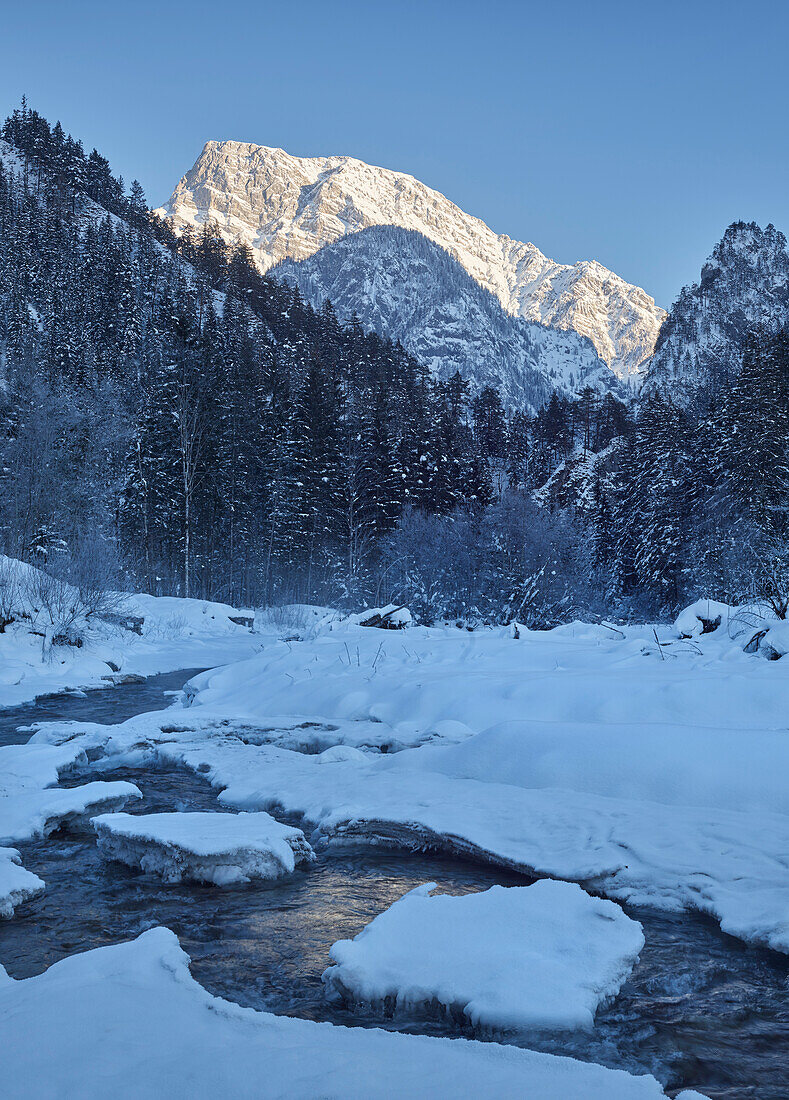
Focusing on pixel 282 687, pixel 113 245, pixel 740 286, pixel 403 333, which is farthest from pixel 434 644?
pixel 403 333

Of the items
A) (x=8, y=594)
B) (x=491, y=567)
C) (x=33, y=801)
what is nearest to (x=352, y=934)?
(x=33, y=801)

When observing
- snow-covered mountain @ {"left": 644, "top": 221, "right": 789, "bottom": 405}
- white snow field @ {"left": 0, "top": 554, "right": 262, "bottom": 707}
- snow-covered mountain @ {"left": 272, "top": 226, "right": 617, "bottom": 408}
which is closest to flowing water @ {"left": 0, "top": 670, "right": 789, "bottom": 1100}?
white snow field @ {"left": 0, "top": 554, "right": 262, "bottom": 707}

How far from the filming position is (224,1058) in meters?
2.21

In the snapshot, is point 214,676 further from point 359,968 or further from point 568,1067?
point 568,1067

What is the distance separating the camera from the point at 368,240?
16275cm

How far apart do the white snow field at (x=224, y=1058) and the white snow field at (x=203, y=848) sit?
4.92 feet

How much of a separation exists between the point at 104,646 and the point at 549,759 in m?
14.2

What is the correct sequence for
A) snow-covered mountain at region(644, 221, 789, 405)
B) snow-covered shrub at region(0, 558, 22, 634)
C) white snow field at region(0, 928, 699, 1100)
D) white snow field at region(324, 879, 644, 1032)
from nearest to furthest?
white snow field at region(0, 928, 699, 1100) < white snow field at region(324, 879, 644, 1032) < snow-covered shrub at region(0, 558, 22, 634) < snow-covered mountain at region(644, 221, 789, 405)

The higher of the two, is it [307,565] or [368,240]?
[368,240]

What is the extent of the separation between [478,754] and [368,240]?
176 meters

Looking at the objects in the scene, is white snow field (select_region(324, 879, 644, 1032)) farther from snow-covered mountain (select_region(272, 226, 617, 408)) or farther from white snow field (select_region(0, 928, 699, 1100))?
snow-covered mountain (select_region(272, 226, 617, 408))

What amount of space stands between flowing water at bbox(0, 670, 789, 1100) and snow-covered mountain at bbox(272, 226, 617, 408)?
133 metres

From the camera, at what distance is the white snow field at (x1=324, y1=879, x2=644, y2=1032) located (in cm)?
260

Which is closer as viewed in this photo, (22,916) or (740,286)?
(22,916)
